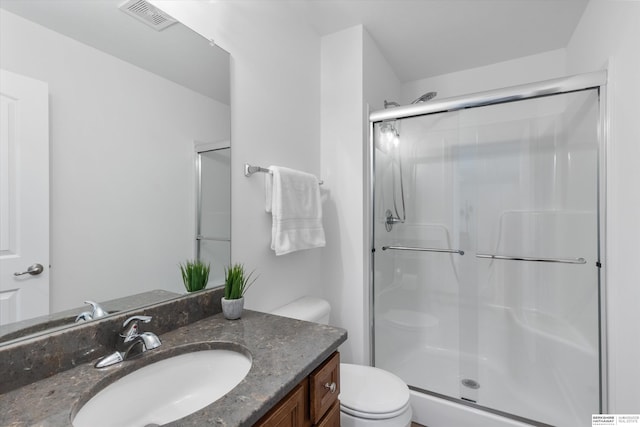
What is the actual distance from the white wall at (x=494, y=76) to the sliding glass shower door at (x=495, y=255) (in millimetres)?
902

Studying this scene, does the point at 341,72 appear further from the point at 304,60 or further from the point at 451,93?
the point at 451,93

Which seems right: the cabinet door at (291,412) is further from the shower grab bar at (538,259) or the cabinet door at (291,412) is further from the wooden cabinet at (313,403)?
the shower grab bar at (538,259)

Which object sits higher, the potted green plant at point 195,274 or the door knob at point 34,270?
the door knob at point 34,270

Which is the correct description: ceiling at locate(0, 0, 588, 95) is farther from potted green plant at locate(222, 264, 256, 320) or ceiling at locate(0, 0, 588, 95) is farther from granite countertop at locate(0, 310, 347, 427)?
granite countertop at locate(0, 310, 347, 427)

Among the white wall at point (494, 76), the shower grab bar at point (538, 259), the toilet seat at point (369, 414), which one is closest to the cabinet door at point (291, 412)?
the toilet seat at point (369, 414)

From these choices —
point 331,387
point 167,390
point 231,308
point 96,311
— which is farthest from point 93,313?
point 331,387

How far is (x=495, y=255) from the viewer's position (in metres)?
1.82

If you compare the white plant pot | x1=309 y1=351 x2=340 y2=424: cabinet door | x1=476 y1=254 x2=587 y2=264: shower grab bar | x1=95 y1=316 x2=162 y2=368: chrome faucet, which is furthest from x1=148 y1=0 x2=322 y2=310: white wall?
x1=476 y1=254 x2=587 y2=264: shower grab bar

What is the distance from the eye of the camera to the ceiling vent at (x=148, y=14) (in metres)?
0.96

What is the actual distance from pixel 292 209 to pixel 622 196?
1522mm

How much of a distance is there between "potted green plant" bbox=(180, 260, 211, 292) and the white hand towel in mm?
375

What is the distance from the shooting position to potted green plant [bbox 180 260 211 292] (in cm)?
112

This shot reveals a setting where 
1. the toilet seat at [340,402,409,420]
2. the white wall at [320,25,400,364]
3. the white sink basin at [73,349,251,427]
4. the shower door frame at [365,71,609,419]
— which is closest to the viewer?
the white sink basin at [73,349,251,427]

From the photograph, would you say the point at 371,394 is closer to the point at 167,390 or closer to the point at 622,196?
the point at 167,390
